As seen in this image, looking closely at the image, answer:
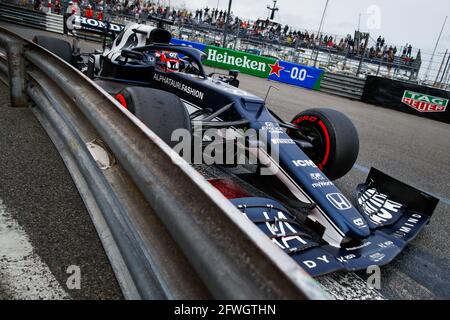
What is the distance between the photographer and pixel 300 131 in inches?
127

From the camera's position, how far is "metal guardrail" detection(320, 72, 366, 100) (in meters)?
Answer: 13.2

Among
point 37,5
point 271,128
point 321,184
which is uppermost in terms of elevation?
point 37,5

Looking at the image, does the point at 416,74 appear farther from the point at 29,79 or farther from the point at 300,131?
the point at 29,79

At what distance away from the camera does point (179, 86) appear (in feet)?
10.6

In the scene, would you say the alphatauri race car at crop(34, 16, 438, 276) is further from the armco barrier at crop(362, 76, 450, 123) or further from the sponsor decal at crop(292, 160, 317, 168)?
the armco barrier at crop(362, 76, 450, 123)

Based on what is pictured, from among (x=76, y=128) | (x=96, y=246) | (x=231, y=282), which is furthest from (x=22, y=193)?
(x=231, y=282)

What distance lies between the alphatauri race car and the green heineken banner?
12.7m

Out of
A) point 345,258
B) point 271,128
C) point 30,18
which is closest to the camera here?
point 345,258

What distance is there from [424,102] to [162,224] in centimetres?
1243

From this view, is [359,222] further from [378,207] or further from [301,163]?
[378,207]

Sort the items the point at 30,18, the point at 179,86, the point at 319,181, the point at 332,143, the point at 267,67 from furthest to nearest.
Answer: the point at 30,18
the point at 267,67
the point at 179,86
the point at 332,143
the point at 319,181

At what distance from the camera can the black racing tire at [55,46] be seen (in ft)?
15.5

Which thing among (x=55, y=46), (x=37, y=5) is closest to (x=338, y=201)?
(x=55, y=46)

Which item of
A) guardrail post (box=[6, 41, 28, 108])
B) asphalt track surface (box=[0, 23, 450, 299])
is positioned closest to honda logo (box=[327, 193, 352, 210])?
asphalt track surface (box=[0, 23, 450, 299])
